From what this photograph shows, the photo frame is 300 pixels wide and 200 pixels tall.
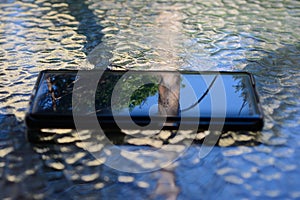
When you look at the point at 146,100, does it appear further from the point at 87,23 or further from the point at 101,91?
the point at 87,23

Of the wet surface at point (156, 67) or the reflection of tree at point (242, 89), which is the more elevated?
the reflection of tree at point (242, 89)

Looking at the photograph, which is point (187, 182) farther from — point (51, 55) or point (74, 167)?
point (51, 55)

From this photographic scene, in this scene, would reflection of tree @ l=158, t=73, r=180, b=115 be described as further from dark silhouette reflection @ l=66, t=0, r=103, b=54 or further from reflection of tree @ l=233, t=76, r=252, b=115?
dark silhouette reflection @ l=66, t=0, r=103, b=54

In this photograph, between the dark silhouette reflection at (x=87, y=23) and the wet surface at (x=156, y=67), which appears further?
the dark silhouette reflection at (x=87, y=23)

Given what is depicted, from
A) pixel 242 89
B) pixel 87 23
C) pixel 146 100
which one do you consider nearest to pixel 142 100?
pixel 146 100

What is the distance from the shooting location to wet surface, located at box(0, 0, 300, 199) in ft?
1.90

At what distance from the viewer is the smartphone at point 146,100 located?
0.66m

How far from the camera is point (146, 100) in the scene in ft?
2.29

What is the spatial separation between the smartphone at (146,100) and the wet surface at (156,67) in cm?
2

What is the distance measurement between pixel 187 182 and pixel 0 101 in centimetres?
37

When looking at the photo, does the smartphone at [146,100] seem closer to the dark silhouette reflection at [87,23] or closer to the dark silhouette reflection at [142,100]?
the dark silhouette reflection at [142,100]

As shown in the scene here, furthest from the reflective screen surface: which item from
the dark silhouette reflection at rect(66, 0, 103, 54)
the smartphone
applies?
the dark silhouette reflection at rect(66, 0, 103, 54)

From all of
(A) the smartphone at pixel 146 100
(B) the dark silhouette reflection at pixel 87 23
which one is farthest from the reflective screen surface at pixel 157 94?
(B) the dark silhouette reflection at pixel 87 23

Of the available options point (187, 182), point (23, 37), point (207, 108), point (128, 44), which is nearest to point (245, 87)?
point (207, 108)
